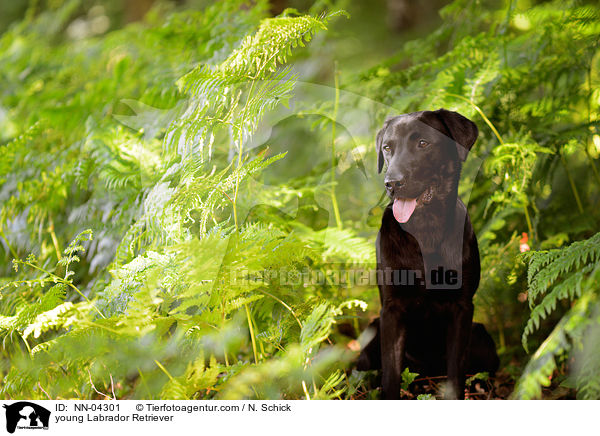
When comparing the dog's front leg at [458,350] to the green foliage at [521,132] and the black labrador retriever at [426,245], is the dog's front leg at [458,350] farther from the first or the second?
the green foliage at [521,132]

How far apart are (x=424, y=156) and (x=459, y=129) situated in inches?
6.5

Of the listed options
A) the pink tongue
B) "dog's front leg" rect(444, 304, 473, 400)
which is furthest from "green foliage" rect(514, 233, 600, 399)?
the pink tongue

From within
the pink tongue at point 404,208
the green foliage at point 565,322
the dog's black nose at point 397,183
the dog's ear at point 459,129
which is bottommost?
the green foliage at point 565,322

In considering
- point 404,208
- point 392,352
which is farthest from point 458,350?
point 404,208

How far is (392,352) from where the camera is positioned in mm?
1636

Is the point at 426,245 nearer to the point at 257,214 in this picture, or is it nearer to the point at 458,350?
the point at 458,350
